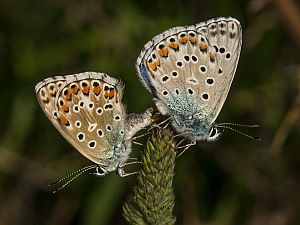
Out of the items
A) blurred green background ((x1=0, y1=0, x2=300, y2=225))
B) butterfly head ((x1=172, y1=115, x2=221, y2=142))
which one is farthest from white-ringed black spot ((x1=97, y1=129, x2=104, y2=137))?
blurred green background ((x1=0, y1=0, x2=300, y2=225))

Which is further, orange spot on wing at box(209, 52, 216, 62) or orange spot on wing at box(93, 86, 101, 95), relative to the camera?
orange spot on wing at box(209, 52, 216, 62)

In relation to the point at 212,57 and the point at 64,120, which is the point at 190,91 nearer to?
the point at 212,57

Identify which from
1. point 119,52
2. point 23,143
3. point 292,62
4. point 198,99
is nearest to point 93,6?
point 119,52

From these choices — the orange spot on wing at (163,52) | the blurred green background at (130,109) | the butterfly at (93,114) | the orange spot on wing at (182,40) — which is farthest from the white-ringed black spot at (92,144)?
the blurred green background at (130,109)

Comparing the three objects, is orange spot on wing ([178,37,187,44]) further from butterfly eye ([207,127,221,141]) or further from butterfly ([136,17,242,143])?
butterfly eye ([207,127,221,141])

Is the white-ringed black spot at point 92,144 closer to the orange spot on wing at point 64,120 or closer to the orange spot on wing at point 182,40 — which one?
the orange spot on wing at point 64,120

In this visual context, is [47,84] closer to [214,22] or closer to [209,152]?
[214,22]

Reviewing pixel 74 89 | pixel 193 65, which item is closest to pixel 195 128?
pixel 193 65

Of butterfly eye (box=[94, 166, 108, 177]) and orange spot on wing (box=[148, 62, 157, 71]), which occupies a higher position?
orange spot on wing (box=[148, 62, 157, 71])
